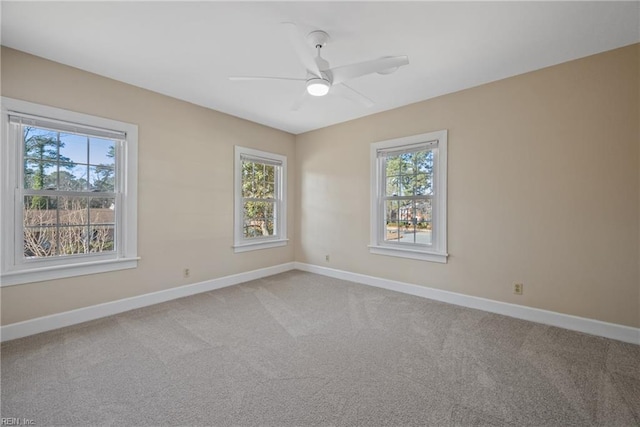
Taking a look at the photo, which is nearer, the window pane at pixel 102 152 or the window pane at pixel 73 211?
the window pane at pixel 73 211

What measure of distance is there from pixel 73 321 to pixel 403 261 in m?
3.86

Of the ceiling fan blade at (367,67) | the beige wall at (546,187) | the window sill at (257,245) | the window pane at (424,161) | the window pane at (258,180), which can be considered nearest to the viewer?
the ceiling fan blade at (367,67)

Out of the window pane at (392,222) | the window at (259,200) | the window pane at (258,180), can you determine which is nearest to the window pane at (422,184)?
the window pane at (392,222)

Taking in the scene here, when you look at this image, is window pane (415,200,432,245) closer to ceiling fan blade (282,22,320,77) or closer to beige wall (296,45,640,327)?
beige wall (296,45,640,327)

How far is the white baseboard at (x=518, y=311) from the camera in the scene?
2.52 m

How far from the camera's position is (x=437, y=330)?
273 cm

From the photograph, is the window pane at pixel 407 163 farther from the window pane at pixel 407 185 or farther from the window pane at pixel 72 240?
the window pane at pixel 72 240

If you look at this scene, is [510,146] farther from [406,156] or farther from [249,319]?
[249,319]

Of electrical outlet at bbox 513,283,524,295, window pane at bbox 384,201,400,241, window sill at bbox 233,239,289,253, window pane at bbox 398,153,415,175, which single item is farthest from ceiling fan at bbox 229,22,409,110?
window sill at bbox 233,239,289,253

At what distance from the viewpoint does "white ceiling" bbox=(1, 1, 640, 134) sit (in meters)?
2.02

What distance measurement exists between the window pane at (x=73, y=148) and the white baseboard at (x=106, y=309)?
61.2 inches

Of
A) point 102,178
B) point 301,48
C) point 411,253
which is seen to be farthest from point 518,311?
point 102,178

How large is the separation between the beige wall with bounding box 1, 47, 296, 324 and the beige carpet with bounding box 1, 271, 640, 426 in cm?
39

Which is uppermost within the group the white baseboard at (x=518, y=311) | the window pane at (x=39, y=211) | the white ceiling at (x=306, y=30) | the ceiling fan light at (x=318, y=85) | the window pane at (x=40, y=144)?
the white ceiling at (x=306, y=30)
